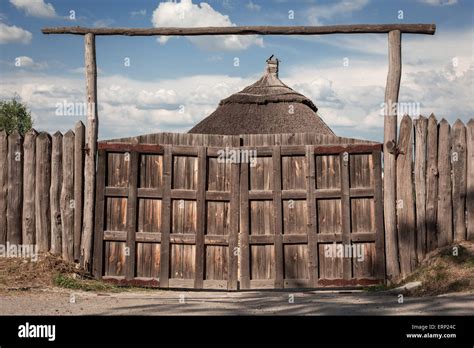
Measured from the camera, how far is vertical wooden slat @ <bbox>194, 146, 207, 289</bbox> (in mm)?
10797

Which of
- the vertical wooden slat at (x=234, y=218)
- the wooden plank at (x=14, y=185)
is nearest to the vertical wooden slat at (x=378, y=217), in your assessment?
the vertical wooden slat at (x=234, y=218)

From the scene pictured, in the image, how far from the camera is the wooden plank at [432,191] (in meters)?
10.7

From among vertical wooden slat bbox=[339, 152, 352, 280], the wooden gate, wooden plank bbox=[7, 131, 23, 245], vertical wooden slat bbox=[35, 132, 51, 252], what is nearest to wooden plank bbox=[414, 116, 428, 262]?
the wooden gate

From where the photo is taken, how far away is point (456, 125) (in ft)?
35.3

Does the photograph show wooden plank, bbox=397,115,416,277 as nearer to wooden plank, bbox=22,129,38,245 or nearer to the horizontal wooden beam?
the horizontal wooden beam

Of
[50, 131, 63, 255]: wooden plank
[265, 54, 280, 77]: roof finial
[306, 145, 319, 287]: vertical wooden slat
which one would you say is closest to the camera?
[306, 145, 319, 287]: vertical wooden slat

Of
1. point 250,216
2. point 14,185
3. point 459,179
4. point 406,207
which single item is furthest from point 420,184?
point 14,185

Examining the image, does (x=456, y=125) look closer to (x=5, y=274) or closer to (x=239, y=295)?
(x=239, y=295)

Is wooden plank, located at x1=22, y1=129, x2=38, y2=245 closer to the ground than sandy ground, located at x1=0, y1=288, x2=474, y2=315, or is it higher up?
higher up

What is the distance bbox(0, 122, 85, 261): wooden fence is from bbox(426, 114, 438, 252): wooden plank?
19.9 feet

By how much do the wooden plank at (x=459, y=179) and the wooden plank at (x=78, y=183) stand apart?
6.49m

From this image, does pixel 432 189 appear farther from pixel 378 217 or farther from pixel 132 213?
pixel 132 213

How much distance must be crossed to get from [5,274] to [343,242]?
5747 mm
